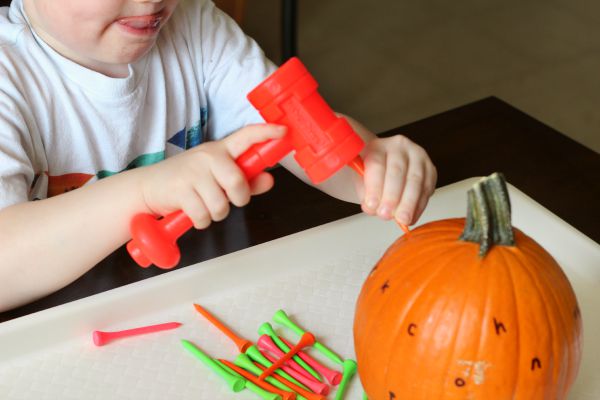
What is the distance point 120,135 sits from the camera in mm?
895

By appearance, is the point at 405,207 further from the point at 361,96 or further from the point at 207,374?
the point at 361,96

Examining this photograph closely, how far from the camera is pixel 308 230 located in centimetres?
75

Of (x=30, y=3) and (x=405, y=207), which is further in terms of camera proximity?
(x=30, y=3)

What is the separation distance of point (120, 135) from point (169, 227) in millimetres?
350

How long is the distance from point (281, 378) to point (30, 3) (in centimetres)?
47

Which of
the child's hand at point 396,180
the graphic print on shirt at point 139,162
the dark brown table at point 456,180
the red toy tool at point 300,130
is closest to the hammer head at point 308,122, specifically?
the red toy tool at point 300,130

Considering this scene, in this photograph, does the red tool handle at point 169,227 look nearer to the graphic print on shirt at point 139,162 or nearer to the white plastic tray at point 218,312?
the white plastic tray at point 218,312

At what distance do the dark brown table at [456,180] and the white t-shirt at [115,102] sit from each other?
118mm

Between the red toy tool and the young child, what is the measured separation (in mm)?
14

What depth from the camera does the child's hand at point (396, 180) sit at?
2.10 feet

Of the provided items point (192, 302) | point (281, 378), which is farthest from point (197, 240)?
point (281, 378)

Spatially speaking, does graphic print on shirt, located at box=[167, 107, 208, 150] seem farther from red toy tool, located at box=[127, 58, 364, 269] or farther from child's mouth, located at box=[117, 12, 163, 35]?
red toy tool, located at box=[127, 58, 364, 269]

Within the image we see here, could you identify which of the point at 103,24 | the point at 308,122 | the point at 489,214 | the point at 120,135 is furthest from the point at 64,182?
the point at 489,214

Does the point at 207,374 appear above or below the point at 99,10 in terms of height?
below
